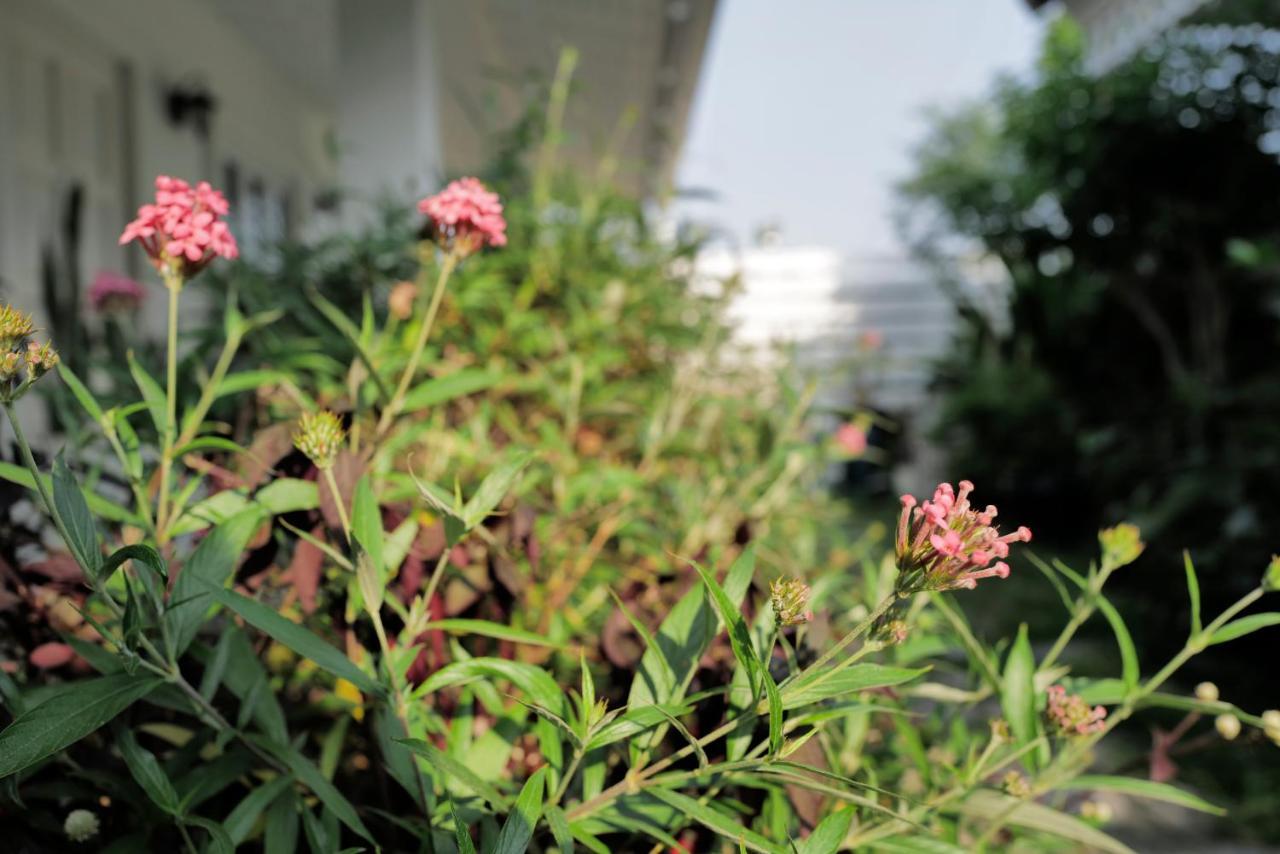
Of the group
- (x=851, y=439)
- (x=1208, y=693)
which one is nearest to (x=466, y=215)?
(x=1208, y=693)

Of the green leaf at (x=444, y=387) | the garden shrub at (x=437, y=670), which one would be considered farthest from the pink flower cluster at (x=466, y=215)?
the green leaf at (x=444, y=387)

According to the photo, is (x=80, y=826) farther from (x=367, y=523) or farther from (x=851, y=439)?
(x=851, y=439)

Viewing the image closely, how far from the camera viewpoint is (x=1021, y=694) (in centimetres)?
60

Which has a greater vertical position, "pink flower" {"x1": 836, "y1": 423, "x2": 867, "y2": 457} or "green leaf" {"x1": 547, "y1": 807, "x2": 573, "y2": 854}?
"pink flower" {"x1": 836, "y1": 423, "x2": 867, "y2": 457}

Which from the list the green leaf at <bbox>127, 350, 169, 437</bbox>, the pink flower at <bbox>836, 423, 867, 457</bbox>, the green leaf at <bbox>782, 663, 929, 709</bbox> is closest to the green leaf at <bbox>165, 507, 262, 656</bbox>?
Result: the green leaf at <bbox>127, 350, 169, 437</bbox>

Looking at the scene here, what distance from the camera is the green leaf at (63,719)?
1.36 feet

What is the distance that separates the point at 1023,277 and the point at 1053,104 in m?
1.88

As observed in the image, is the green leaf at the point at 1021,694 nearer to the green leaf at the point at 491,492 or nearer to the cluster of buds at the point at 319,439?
the green leaf at the point at 491,492

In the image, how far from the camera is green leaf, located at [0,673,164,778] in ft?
1.36

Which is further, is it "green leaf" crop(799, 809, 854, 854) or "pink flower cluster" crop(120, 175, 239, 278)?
"pink flower cluster" crop(120, 175, 239, 278)

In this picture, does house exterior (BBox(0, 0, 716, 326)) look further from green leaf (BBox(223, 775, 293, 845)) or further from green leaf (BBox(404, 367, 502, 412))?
green leaf (BBox(223, 775, 293, 845))

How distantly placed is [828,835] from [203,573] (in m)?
0.38

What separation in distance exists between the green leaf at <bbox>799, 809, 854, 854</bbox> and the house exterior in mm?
1280

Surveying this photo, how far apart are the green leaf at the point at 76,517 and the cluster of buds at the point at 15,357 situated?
45 mm
